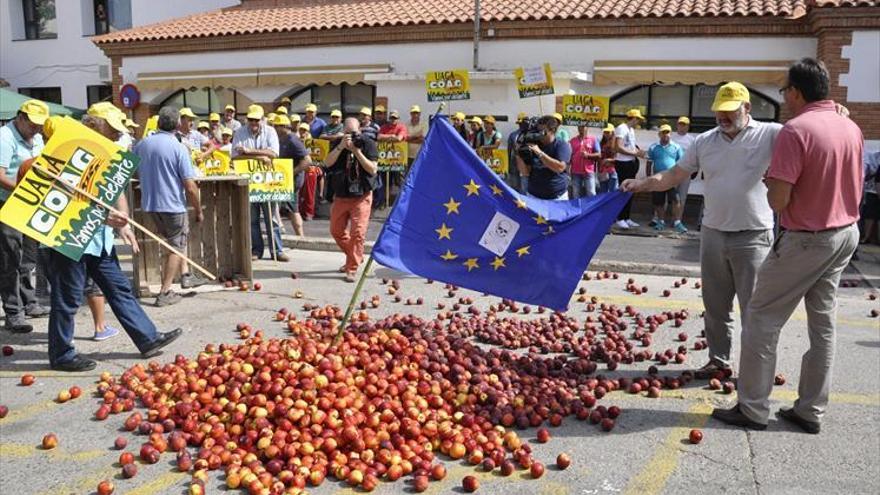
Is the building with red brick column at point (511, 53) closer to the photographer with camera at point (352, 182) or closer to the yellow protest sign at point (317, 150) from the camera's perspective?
the yellow protest sign at point (317, 150)

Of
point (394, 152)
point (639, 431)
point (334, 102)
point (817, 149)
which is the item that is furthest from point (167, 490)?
point (334, 102)

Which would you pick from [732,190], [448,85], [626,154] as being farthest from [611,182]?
[732,190]

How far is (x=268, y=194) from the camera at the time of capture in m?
10.5

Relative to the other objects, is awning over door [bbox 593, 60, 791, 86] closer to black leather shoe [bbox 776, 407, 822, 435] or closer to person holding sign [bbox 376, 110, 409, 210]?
person holding sign [bbox 376, 110, 409, 210]

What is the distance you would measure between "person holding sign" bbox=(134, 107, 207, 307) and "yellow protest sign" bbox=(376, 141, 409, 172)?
27.5 feet

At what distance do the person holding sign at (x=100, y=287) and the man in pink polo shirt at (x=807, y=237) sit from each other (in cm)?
440

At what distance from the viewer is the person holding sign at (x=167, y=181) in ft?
25.4

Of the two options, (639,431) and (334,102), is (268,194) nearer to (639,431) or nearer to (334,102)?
(639,431)

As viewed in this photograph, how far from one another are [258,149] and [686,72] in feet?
34.1

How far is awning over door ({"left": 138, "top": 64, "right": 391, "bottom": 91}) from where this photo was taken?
20.2 metres

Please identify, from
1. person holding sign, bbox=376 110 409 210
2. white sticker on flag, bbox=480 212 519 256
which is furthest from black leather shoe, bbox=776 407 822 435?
person holding sign, bbox=376 110 409 210

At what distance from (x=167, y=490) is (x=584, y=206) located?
3.31 m

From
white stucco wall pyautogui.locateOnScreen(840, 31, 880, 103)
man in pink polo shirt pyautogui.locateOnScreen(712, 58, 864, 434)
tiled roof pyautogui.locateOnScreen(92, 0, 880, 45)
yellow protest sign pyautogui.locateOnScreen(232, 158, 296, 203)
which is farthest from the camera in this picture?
tiled roof pyautogui.locateOnScreen(92, 0, 880, 45)

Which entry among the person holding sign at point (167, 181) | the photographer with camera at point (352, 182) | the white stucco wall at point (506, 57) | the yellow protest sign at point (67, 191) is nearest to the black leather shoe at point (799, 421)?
the yellow protest sign at point (67, 191)
